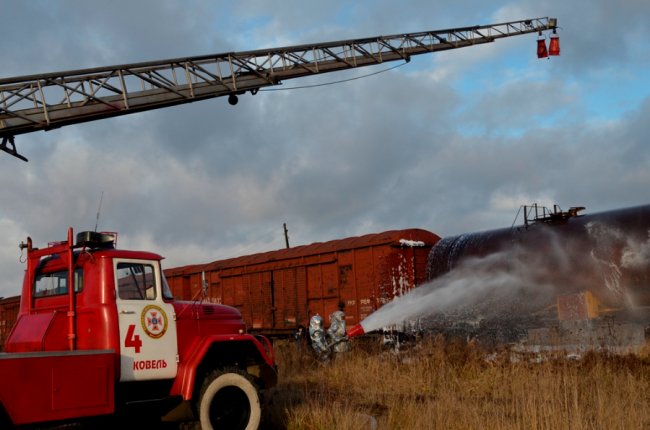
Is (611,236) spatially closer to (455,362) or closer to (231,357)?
(455,362)

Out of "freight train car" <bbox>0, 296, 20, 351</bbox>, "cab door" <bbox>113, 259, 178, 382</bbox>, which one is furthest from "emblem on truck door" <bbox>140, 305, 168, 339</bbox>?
"freight train car" <bbox>0, 296, 20, 351</bbox>

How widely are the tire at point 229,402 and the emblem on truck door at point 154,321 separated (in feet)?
2.57

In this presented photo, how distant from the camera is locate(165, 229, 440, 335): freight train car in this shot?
1619 centimetres

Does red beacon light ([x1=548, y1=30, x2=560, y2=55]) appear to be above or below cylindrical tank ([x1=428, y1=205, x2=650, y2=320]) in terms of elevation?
above

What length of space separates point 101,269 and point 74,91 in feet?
25.8

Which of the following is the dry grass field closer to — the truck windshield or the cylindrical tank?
the cylindrical tank

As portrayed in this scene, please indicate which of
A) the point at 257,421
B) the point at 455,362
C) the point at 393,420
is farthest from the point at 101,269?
the point at 455,362

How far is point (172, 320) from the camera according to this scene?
7.26 metres

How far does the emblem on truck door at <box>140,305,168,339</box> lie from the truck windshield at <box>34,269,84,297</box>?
0.76m

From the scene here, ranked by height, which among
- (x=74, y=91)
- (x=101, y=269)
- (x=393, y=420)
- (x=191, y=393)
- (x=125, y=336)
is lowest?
(x=393, y=420)

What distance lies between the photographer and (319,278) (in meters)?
18.1

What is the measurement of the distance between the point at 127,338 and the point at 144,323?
0.26m

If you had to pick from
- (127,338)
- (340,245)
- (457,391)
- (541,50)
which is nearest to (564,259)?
(457,391)

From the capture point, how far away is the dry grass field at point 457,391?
7371 mm
